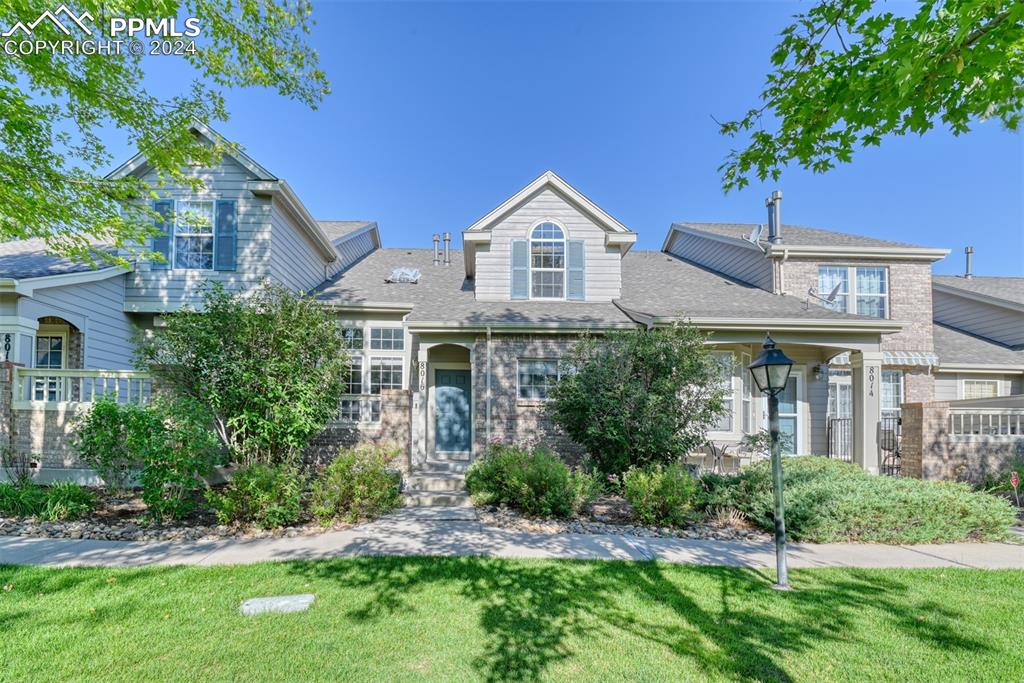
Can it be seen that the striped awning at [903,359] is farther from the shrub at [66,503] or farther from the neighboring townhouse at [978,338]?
the shrub at [66,503]

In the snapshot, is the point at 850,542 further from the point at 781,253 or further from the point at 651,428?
the point at 781,253

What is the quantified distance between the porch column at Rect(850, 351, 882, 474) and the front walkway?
182 inches

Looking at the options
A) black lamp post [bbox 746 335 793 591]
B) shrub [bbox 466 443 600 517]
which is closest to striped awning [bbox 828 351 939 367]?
black lamp post [bbox 746 335 793 591]

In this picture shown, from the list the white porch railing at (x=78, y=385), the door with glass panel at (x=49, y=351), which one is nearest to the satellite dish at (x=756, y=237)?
the white porch railing at (x=78, y=385)

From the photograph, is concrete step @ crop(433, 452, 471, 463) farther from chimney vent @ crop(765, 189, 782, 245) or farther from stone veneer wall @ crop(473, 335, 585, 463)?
chimney vent @ crop(765, 189, 782, 245)

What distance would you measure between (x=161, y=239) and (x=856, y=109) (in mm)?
12989

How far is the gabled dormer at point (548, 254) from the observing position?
39.0ft

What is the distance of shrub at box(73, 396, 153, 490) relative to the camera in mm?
6449

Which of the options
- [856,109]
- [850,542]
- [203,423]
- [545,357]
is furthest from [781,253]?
[203,423]

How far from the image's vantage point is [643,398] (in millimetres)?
7965

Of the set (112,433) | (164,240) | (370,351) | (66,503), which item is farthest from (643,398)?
(164,240)

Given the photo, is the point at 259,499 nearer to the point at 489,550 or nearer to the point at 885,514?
the point at 489,550

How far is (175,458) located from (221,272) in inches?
228

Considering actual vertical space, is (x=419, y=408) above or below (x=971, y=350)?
below
